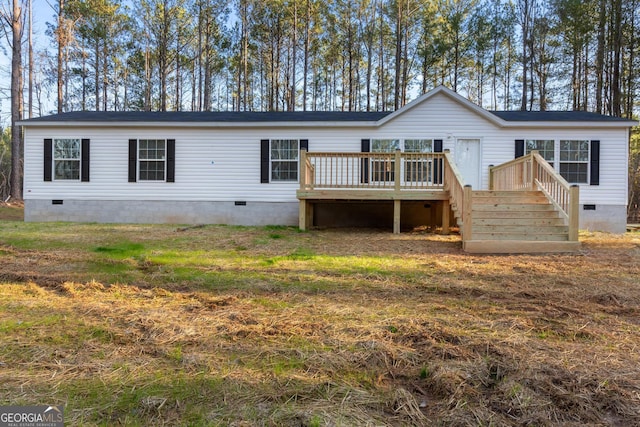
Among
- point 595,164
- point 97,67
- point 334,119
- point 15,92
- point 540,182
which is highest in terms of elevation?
point 97,67

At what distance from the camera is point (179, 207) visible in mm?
11625

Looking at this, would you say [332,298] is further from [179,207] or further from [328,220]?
[179,207]

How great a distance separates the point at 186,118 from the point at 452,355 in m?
11.6

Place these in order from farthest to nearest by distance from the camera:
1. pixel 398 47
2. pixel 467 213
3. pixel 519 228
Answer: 1. pixel 398 47
2. pixel 519 228
3. pixel 467 213

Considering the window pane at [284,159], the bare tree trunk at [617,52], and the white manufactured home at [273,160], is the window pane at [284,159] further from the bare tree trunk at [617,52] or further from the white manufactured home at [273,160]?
the bare tree trunk at [617,52]

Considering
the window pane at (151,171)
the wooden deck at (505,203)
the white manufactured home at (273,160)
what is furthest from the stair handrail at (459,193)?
the window pane at (151,171)

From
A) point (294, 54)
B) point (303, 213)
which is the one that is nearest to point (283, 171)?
point (303, 213)

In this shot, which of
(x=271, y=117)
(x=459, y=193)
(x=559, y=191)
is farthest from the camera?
(x=271, y=117)

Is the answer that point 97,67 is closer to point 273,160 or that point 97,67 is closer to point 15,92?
point 15,92

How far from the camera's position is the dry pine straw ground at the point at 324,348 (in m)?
1.75

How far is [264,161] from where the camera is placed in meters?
11.5

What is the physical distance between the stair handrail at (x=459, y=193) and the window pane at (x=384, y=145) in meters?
2.50

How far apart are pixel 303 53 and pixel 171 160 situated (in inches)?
655

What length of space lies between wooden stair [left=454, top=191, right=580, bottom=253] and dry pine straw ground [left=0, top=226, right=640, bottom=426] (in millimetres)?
2032
